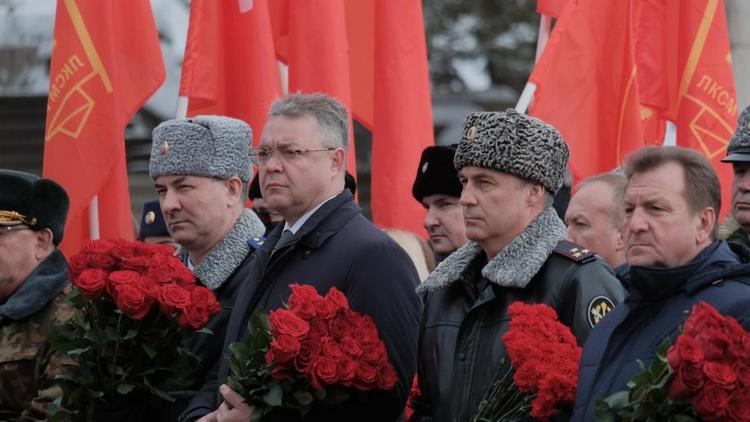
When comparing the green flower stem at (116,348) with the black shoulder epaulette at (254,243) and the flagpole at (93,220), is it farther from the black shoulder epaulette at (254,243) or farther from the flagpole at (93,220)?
the flagpole at (93,220)

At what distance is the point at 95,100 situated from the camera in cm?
862

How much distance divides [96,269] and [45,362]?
2.51 feet

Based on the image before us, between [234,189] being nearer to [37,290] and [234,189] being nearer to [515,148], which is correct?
[37,290]

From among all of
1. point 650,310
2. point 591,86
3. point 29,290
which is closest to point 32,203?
point 29,290

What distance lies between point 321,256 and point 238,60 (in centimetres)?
352

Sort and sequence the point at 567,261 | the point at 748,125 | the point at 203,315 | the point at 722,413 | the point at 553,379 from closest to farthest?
1. the point at 722,413
2. the point at 553,379
3. the point at 567,261
4. the point at 203,315
5. the point at 748,125

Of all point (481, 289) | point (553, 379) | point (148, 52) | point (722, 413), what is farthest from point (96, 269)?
point (148, 52)

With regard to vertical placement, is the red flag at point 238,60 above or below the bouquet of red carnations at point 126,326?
above

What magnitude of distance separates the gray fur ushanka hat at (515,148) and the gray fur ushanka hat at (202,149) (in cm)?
143

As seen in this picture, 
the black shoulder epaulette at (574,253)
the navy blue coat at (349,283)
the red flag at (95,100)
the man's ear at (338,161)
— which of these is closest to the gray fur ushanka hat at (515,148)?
the black shoulder epaulette at (574,253)

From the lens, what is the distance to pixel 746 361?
409cm

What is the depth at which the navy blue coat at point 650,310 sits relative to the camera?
15.1 feet

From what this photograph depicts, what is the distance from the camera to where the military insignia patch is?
5133 millimetres

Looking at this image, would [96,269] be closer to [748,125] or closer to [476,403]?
[476,403]
